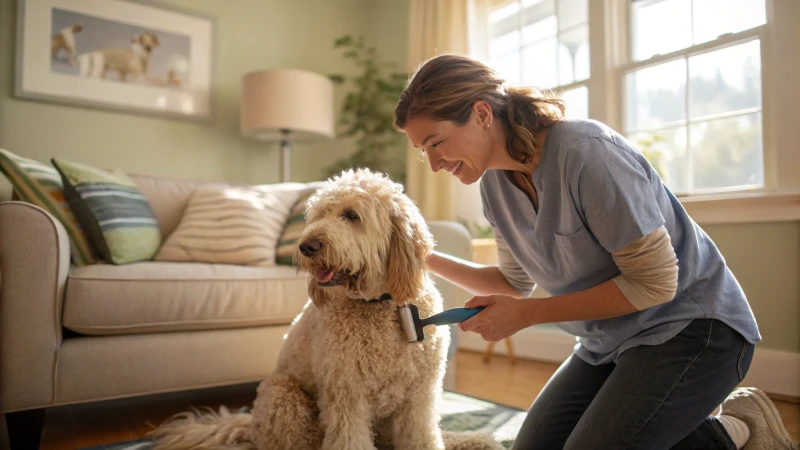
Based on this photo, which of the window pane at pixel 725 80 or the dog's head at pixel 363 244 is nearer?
the dog's head at pixel 363 244

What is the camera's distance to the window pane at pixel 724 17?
107 inches

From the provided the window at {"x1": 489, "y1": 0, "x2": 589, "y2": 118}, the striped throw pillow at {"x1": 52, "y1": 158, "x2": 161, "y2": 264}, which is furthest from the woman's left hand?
the window at {"x1": 489, "y1": 0, "x2": 589, "y2": 118}

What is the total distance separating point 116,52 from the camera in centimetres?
391

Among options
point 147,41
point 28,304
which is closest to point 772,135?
point 28,304

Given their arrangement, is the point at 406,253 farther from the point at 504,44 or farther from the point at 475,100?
the point at 504,44

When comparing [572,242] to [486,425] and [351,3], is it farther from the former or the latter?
[351,3]

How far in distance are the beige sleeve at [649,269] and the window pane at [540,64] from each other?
8.91 ft

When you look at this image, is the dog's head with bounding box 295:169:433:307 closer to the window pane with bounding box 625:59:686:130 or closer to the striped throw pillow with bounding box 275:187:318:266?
the striped throw pillow with bounding box 275:187:318:266

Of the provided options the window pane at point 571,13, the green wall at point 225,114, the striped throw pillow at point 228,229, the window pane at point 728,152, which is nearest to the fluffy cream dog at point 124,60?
the green wall at point 225,114

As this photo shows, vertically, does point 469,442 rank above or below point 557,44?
below

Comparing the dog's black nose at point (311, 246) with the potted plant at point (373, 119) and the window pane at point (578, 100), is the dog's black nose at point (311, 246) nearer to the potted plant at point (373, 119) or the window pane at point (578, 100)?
the window pane at point (578, 100)

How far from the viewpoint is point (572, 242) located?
4.44 ft

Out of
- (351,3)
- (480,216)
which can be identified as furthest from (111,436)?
(351,3)

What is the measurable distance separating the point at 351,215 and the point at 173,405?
1672 mm
